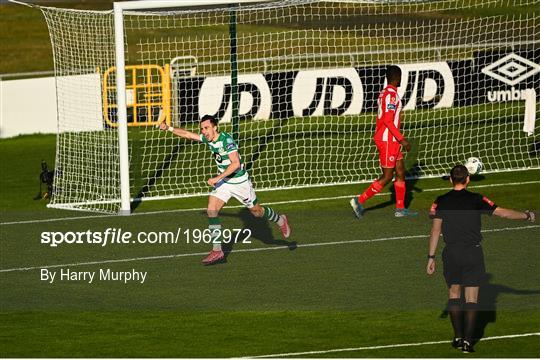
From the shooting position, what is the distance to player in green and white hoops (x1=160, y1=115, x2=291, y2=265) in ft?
52.5

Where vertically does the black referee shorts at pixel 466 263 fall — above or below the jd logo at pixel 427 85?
below

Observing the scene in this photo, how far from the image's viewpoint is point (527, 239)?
704 inches

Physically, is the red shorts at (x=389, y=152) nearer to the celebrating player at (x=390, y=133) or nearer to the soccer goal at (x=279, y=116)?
the celebrating player at (x=390, y=133)

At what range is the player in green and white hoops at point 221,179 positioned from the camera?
52.5 ft

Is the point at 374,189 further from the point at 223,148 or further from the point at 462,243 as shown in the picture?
the point at 462,243

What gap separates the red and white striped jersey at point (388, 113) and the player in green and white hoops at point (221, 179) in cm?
272

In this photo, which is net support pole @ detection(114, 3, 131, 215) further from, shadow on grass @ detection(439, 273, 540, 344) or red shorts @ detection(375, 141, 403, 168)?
shadow on grass @ detection(439, 273, 540, 344)

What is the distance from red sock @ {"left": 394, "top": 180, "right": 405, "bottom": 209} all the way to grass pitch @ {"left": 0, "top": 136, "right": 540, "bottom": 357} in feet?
1.16

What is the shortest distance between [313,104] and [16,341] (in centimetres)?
1885

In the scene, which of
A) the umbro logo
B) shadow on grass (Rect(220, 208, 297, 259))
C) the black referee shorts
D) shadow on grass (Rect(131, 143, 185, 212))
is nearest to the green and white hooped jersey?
shadow on grass (Rect(220, 208, 297, 259))

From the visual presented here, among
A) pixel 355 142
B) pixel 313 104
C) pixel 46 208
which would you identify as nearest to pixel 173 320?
pixel 46 208

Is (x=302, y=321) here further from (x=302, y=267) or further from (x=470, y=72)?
(x=470, y=72)

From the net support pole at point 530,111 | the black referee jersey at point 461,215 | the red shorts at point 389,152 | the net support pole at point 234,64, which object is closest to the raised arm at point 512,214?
the black referee jersey at point 461,215

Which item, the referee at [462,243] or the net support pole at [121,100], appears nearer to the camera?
the referee at [462,243]
